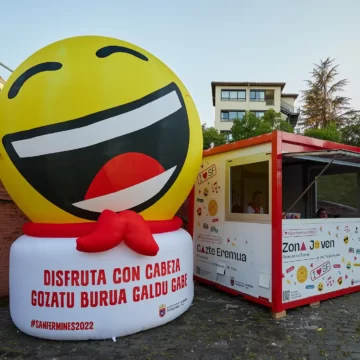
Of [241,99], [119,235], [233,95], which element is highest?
[233,95]

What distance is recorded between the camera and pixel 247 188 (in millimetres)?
6227

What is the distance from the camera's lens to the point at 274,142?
5.32 m

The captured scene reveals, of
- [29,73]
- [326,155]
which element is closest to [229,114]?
[326,155]

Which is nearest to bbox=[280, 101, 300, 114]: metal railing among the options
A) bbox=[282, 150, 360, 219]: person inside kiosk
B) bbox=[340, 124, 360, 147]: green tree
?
bbox=[340, 124, 360, 147]: green tree

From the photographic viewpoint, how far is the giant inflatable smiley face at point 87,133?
4164 millimetres

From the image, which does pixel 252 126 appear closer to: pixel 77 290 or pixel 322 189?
pixel 322 189

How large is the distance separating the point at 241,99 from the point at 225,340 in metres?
49.5

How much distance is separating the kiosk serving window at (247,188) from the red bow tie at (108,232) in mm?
2042

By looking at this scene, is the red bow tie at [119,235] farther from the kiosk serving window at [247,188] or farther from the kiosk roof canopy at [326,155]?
the kiosk roof canopy at [326,155]

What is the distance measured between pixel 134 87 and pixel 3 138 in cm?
170

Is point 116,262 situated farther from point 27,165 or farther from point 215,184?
point 215,184

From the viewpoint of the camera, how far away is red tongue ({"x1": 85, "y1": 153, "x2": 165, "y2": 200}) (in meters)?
4.23

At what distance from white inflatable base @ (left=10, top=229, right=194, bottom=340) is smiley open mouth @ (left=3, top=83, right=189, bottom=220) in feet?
1.84

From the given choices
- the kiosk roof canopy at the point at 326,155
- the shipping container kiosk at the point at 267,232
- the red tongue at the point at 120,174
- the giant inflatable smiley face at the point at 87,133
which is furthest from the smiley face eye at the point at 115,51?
the kiosk roof canopy at the point at 326,155
